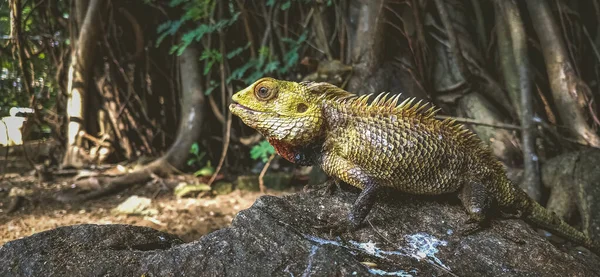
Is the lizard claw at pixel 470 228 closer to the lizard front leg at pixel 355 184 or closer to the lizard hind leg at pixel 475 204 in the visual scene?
the lizard hind leg at pixel 475 204

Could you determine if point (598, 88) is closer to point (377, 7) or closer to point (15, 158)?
point (377, 7)

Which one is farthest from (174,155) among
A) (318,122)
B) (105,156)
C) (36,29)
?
(318,122)

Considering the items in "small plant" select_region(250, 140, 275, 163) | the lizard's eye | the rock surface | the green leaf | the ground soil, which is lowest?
the ground soil

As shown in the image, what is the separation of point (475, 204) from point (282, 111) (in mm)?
1180

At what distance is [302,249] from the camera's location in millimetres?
1924

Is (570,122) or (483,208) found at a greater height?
(570,122)

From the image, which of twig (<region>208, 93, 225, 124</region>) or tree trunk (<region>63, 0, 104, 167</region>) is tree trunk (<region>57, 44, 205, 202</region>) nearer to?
twig (<region>208, 93, 225, 124</region>)

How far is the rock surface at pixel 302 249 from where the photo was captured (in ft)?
6.06

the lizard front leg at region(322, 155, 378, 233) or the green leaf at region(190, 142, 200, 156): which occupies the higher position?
the lizard front leg at region(322, 155, 378, 233)

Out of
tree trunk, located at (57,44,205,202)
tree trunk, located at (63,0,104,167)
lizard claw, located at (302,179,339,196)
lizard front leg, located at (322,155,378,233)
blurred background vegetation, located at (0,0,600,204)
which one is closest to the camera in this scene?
lizard front leg, located at (322,155,378,233)

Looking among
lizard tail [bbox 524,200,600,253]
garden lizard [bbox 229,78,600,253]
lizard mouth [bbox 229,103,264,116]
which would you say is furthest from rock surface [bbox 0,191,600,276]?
A: lizard mouth [bbox 229,103,264,116]

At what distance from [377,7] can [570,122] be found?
7.19 ft

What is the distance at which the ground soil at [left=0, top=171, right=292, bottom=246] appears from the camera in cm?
450

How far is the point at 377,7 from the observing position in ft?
14.9
